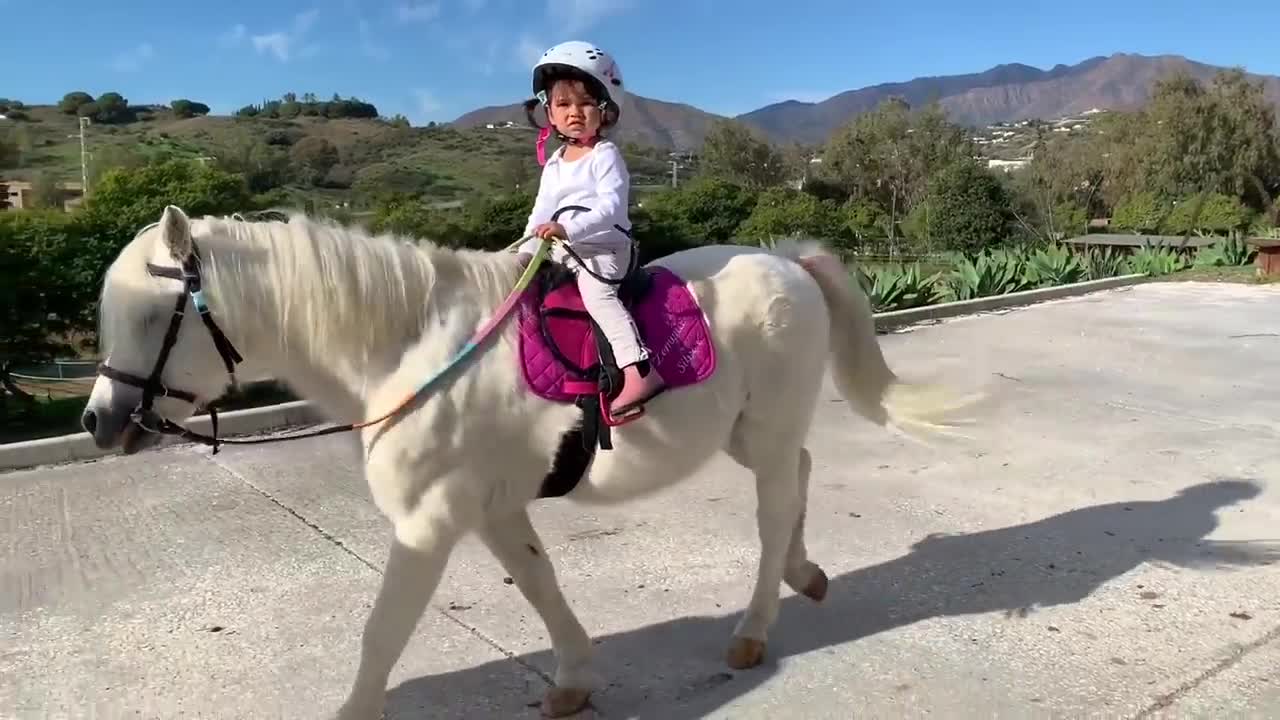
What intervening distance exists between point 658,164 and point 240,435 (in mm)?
42655

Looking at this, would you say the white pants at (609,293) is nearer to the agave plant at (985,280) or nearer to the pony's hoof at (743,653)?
the pony's hoof at (743,653)

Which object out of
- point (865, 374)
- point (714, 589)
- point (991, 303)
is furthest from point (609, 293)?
point (991, 303)

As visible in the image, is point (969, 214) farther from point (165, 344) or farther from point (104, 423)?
point (104, 423)

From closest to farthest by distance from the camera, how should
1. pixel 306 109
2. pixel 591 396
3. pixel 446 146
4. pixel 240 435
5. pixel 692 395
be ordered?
pixel 591 396
pixel 692 395
pixel 240 435
pixel 446 146
pixel 306 109

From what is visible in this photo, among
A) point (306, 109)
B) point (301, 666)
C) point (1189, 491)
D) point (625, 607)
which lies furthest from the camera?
point (306, 109)

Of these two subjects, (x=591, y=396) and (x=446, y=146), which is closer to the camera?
(x=591, y=396)

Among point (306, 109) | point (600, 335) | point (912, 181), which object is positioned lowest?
point (600, 335)

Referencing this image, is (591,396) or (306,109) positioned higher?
(306,109)

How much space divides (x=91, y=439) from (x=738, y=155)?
45.2 meters

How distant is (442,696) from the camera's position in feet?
9.10

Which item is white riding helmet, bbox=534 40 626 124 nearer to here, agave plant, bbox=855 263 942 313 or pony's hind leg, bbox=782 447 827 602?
pony's hind leg, bbox=782 447 827 602

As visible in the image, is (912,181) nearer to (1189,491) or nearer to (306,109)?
(1189,491)

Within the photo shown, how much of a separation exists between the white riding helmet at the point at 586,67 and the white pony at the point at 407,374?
1.90ft

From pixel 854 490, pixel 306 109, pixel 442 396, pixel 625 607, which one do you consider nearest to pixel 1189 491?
pixel 854 490
